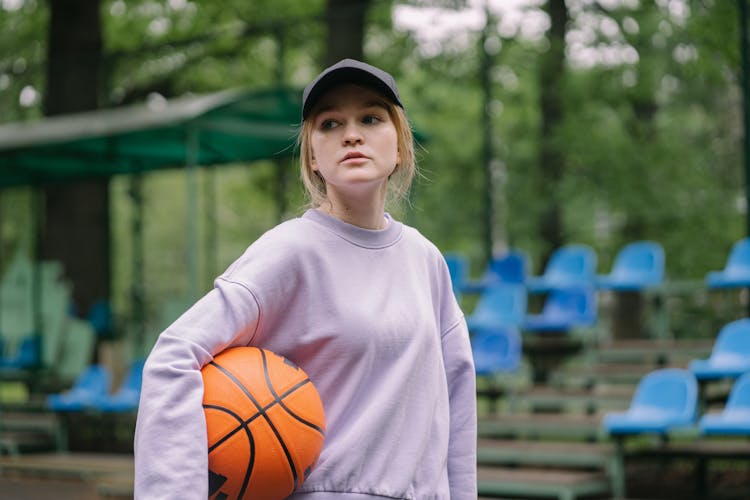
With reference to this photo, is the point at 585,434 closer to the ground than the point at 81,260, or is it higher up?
closer to the ground

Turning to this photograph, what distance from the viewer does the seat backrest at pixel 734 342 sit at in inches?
346

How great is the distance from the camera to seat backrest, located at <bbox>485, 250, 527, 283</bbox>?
39.9ft

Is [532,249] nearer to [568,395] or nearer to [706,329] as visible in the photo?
[706,329]

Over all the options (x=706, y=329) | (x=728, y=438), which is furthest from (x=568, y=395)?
(x=706, y=329)

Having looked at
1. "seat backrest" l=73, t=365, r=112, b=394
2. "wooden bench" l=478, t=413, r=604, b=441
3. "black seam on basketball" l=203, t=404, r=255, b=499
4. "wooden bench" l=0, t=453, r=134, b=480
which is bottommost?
"wooden bench" l=0, t=453, r=134, b=480

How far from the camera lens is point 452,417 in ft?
8.46

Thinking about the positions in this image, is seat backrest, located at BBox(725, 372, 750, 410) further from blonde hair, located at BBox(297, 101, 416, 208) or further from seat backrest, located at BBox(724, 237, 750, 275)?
blonde hair, located at BBox(297, 101, 416, 208)

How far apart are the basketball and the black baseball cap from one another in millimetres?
503

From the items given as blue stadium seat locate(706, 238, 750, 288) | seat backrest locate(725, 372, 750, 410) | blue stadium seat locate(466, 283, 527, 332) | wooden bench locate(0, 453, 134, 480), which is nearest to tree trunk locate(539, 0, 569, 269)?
blue stadium seat locate(466, 283, 527, 332)

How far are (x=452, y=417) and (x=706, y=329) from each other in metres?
10.8

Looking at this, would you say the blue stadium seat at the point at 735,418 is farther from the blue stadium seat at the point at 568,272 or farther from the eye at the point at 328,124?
the eye at the point at 328,124

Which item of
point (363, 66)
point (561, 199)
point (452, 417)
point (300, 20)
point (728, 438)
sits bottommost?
point (728, 438)

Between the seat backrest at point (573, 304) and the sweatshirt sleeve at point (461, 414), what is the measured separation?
886 cm

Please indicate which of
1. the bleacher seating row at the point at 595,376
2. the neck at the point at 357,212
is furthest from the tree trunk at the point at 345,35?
the neck at the point at 357,212
